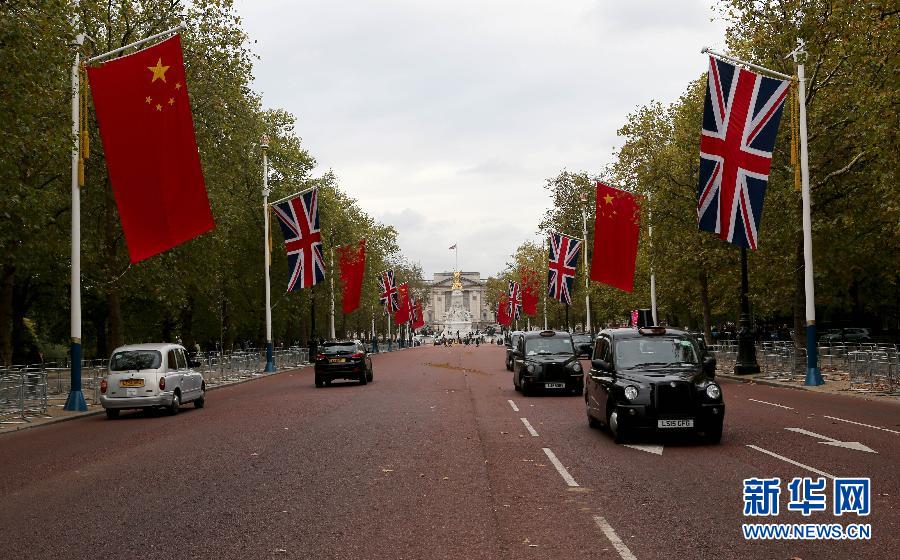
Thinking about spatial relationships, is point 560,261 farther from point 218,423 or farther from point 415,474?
point 415,474

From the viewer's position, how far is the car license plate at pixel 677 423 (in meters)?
14.1

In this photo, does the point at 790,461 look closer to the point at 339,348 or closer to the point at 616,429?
the point at 616,429

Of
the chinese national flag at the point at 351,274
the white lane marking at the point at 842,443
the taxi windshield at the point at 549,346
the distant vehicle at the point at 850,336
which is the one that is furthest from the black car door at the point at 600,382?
the distant vehicle at the point at 850,336

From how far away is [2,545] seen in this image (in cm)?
829

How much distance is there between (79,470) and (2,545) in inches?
203

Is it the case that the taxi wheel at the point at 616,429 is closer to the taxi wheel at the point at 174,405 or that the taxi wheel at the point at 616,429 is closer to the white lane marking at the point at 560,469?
the white lane marking at the point at 560,469

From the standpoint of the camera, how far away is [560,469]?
12.0 m

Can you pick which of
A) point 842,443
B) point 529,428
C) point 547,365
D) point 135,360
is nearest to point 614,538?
point 842,443

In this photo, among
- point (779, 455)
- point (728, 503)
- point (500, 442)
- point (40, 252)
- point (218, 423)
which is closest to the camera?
point (728, 503)

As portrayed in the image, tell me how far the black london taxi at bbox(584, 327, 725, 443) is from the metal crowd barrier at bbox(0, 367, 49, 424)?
14618mm

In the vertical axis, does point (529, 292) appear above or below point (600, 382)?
above

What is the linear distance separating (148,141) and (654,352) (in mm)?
12233

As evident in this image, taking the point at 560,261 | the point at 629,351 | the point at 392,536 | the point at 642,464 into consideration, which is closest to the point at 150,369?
the point at 629,351

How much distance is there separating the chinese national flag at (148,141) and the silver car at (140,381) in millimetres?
3430
